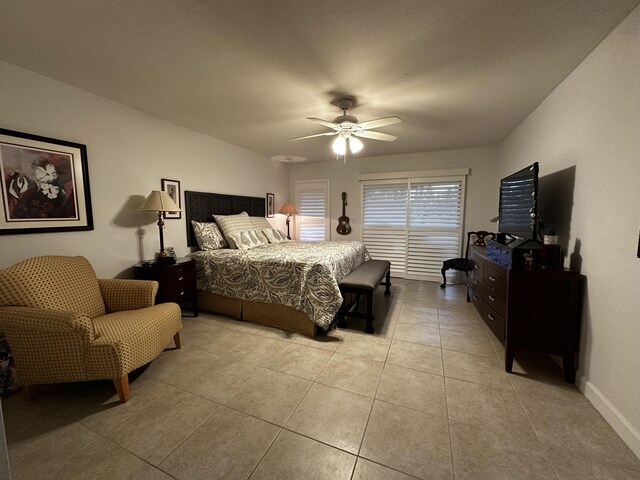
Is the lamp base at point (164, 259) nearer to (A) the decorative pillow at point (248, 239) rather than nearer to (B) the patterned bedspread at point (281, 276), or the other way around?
(B) the patterned bedspread at point (281, 276)

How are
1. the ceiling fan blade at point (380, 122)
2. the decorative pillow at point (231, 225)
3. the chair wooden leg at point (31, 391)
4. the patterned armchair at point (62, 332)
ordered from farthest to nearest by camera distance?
the decorative pillow at point (231, 225) → the ceiling fan blade at point (380, 122) → the chair wooden leg at point (31, 391) → the patterned armchair at point (62, 332)

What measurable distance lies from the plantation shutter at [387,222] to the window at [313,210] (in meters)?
0.84

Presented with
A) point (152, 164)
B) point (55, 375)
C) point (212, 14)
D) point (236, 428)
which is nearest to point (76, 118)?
point (152, 164)

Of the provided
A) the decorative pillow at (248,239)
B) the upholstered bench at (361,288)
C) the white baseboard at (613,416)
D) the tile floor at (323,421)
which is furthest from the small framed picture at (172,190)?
the white baseboard at (613,416)

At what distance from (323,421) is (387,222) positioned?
12.6 ft

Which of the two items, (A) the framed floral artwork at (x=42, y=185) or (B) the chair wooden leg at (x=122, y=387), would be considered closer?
(B) the chair wooden leg at (x=122, y=387)

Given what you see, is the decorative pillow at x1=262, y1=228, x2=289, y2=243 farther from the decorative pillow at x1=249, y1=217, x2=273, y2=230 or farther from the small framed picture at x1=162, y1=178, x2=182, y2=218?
the small framed picture at x1=162, y1=178, x2=182, y2=218

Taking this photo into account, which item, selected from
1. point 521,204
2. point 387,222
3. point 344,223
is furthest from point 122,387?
point 387,222

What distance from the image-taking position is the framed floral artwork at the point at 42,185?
194 centimetres

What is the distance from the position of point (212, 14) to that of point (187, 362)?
2461 mm

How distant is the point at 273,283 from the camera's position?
8.98 ft

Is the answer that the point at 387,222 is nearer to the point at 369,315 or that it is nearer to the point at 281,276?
the point at 369,315

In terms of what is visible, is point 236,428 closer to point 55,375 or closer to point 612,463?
point 55,375

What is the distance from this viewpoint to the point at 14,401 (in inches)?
66.9
